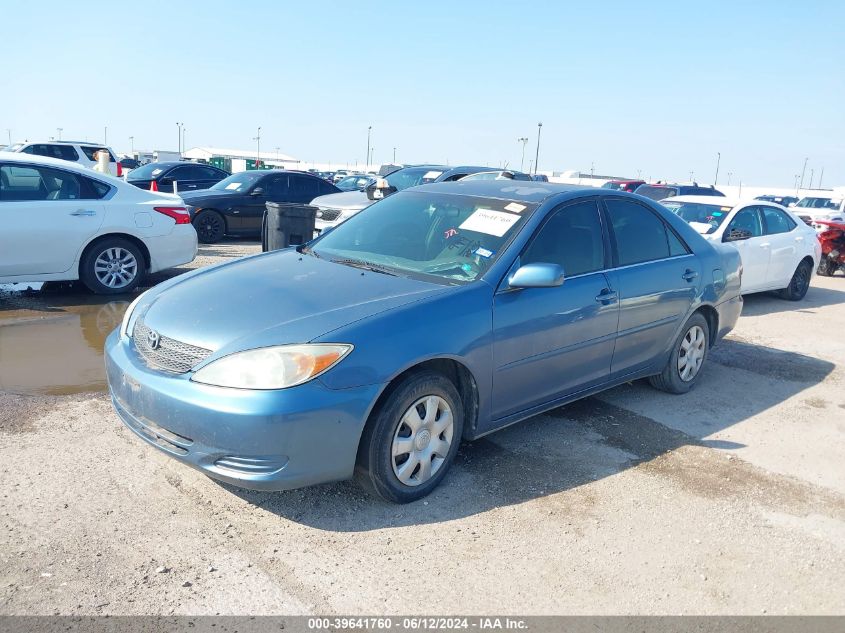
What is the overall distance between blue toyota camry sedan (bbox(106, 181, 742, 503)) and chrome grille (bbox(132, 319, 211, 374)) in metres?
0.01

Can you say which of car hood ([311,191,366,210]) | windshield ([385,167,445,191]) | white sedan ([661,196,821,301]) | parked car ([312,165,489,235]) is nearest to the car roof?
parked car ([312,165,489,235])

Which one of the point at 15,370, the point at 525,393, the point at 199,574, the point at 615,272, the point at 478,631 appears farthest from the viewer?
the point at 15,370

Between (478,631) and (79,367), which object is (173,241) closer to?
(79,367)

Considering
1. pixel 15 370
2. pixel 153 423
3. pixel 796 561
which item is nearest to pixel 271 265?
pixel 153 423

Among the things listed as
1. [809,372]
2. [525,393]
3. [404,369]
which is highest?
[404,369]

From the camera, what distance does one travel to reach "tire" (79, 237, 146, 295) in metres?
7.77

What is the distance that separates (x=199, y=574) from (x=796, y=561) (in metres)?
2.75

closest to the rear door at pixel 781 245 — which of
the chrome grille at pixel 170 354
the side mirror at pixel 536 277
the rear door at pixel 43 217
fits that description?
the side mirror at pixel 536 277

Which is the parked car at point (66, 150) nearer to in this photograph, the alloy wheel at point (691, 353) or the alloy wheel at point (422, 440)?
the alloy wheel at point (691, 353)

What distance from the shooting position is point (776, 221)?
10.1m

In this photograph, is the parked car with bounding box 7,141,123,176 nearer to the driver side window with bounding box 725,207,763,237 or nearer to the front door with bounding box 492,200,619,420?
the driver side window with bounding box 725,207,763,237

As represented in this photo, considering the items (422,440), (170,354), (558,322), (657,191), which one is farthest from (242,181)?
(422,440)

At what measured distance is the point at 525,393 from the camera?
419 cm

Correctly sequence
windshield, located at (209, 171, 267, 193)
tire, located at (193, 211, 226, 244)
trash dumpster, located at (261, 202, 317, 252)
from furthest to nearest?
windshield, located at (209, 171, 267, 193) → tire, located at (193, 211, 226, 244) → trash dumpster, located at (261, 202, 317, 252)
